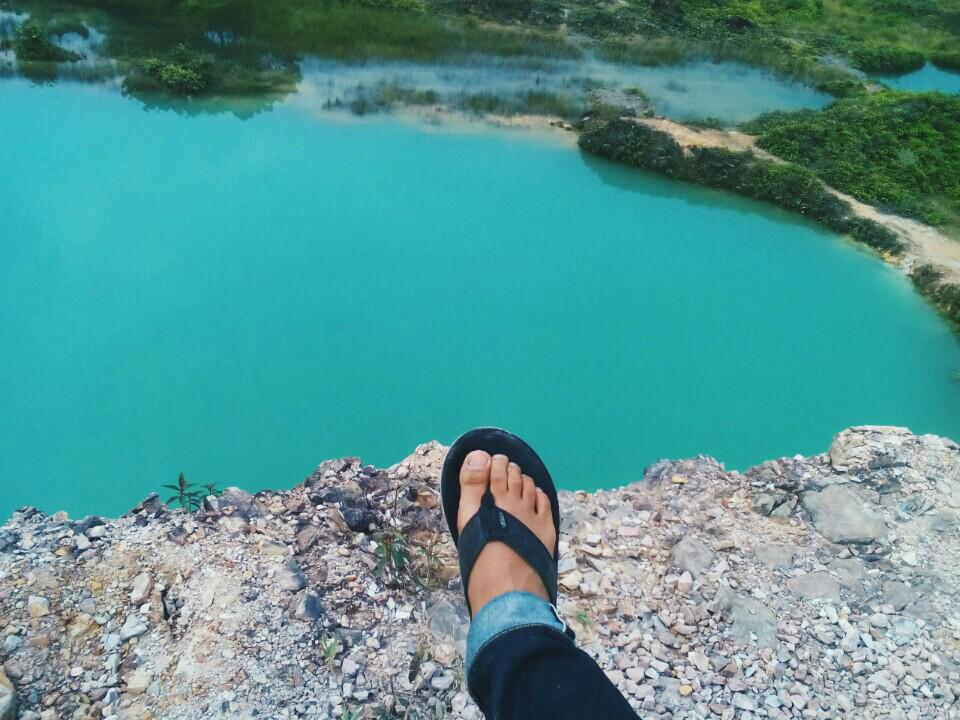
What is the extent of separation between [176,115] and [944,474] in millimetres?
6040

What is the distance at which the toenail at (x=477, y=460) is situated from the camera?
7.33ft

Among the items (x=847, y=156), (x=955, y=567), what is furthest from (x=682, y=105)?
(x=955, y=567)

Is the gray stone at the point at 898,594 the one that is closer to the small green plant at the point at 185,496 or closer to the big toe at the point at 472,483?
the big toe at the point at 472,483

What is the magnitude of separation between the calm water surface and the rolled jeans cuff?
829 cm

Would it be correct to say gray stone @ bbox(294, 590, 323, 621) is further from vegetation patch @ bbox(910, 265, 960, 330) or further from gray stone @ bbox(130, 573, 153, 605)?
vegetation patch @ bbox(910, 265, 960, 330)

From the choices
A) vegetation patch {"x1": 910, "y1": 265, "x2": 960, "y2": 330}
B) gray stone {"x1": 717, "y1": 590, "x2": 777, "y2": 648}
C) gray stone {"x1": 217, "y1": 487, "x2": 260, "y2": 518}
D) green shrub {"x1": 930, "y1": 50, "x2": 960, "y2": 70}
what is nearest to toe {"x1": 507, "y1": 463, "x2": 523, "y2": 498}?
gray stone {"x1": 717, "y1": 590, "x2": 777, "y2": 648}

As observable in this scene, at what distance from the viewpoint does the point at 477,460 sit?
7.39ft

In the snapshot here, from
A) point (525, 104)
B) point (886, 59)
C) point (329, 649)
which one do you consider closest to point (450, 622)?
point (329, 649)

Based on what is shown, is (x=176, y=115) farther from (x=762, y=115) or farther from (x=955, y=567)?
(x=955, y=567)

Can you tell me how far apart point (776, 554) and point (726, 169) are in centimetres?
402

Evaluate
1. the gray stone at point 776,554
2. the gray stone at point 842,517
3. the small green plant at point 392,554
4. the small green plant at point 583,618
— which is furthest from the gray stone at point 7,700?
the gray stone at point 842,517

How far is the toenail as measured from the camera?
2234mm

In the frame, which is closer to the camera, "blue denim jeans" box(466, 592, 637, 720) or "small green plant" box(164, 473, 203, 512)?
"blue denim jeans" box(466, 592, 637, 720)

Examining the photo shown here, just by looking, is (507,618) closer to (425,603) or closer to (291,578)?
(425,603)
